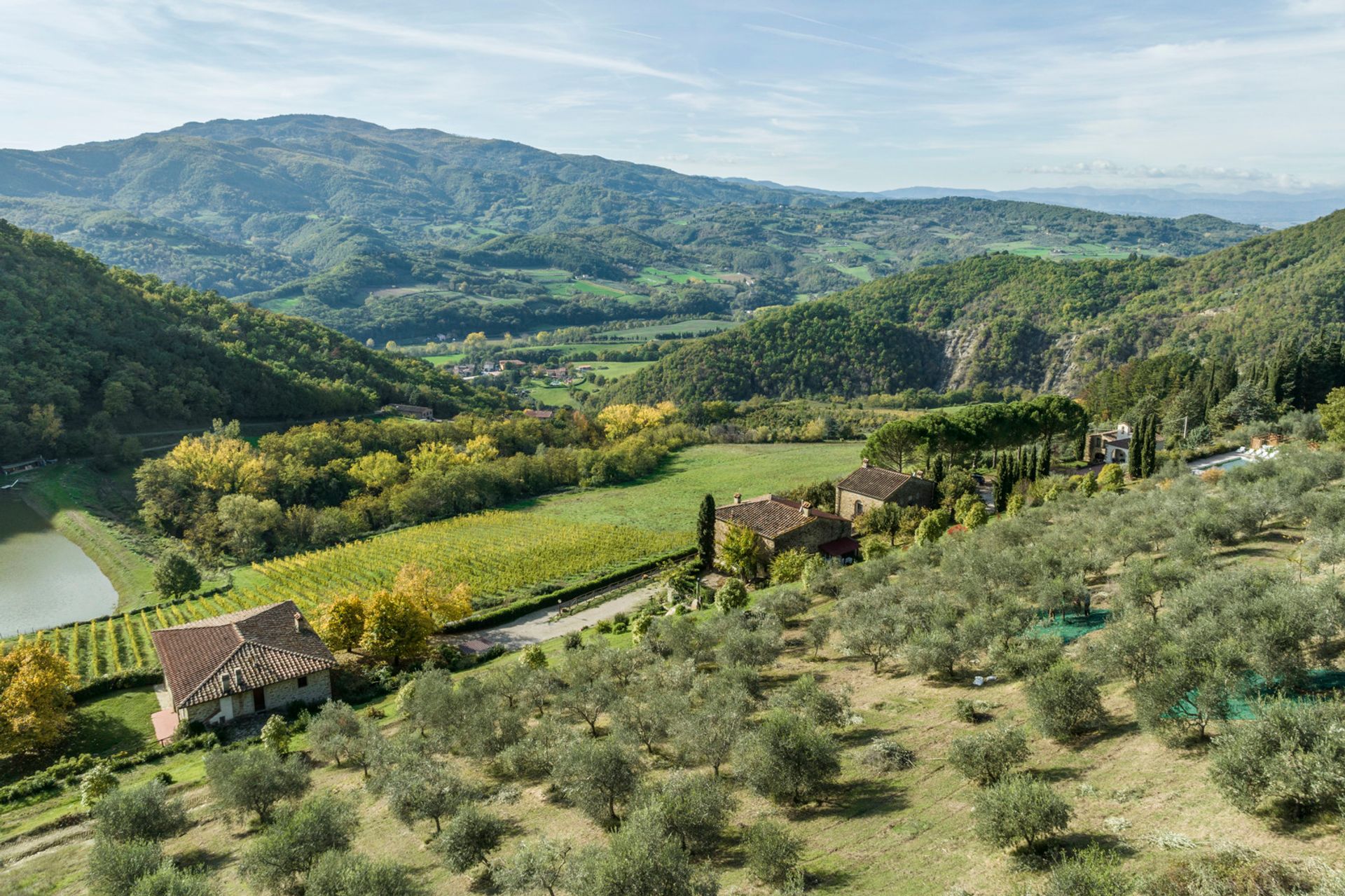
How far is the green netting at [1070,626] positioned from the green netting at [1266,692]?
649cm

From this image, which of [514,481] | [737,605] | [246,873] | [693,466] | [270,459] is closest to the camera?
[246,873]

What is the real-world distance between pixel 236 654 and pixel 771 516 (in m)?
30.9

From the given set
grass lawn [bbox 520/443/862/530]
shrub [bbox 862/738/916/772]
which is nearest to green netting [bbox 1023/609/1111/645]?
shrub [bbox 862/738/916/772]

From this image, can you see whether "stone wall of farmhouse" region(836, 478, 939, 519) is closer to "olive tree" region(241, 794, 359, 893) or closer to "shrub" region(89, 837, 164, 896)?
"olive tree" region(241, 794, 359, 893)

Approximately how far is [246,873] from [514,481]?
59.3 meters

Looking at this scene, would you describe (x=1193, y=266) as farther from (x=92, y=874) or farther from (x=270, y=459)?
(x=92, y=874)

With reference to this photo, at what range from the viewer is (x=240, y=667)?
30.0m

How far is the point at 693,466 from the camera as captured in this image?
85.5 metres

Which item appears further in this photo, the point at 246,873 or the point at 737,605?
the point at 737,605

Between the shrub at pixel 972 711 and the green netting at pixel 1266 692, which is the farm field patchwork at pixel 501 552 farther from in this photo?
the green netting at pixel 1266 692

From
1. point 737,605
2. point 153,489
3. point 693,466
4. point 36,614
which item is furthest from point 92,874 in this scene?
point 693,466

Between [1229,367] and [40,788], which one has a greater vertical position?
[1229,367]

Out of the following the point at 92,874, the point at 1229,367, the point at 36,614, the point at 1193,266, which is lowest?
the point at 36,614

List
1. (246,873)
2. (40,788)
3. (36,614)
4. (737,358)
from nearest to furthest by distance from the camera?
(246,873) → (40,788) → (36,614) → (737,358)
